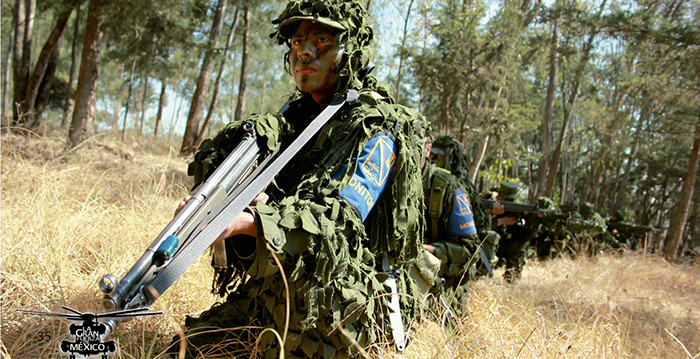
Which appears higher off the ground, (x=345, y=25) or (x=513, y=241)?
(x=345, y=25)

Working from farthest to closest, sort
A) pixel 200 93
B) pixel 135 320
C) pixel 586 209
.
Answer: pixel 586 209 < pixel 200 93 < pixel 135 320

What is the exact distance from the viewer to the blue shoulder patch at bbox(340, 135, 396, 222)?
1671 millimetres

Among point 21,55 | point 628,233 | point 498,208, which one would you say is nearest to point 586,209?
point 628,233

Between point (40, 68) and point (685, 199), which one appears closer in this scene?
point (685, 199)

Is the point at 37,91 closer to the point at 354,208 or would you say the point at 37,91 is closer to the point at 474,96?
the point at 474,96

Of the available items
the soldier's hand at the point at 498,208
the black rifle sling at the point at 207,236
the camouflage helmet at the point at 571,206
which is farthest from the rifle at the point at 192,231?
the camouflage helmet at the point at 571,206

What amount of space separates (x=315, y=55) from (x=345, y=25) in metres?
0.19

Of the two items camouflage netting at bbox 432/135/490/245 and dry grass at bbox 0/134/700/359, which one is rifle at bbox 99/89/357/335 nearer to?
dry grass at bbox 0/134/700/359

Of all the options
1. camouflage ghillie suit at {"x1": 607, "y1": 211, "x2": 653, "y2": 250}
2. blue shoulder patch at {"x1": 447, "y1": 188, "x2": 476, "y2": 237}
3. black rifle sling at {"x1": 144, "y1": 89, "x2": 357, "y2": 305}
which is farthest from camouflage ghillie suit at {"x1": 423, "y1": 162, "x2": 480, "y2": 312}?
camouflage ghillie suit at {"x1": 607, "y1": 211, "x2": 653, "y2": 250}

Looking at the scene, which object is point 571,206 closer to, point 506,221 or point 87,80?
point 506,221

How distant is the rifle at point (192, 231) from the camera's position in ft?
3.98

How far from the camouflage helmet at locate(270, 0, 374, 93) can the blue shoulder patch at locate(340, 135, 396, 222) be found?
0.42 metres

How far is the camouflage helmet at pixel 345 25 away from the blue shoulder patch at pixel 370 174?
0.42 meters

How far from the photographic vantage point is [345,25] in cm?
202
